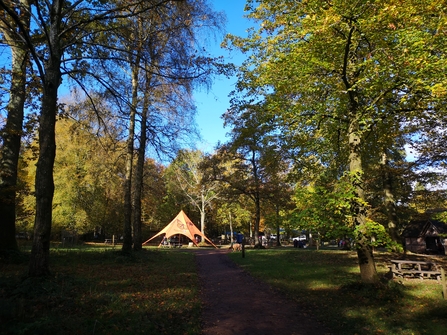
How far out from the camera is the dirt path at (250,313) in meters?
5.58

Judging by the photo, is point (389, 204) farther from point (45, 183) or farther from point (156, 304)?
point (45, 183)

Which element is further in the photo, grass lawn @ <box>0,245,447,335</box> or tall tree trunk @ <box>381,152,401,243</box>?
tall tree trunk @ <box>381,152,401,243</box>

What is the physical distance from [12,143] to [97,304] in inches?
320

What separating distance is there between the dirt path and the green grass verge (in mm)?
360

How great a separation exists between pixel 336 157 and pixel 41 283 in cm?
1025

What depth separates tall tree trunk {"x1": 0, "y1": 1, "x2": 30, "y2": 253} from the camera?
413 inches

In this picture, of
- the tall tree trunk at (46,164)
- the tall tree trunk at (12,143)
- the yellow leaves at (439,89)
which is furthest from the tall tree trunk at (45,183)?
the yellow leaves at (439,89)

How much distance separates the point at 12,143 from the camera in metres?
11.2

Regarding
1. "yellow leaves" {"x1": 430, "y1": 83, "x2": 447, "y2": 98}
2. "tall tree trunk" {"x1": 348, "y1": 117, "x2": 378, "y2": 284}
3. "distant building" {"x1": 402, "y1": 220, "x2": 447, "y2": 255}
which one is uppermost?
"yellow leaves" {"x1": 430, "y1": 83, "x2": 447, "y2": 98}

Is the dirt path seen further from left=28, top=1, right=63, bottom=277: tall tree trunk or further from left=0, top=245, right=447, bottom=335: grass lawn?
left=28, top=1, right=63, bottom=277: tall tree trunk

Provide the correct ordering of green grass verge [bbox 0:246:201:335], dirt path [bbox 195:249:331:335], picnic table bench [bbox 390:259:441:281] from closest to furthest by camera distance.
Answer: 1. green grass verge [bbox 0:246:201:335]
2. dirt path [bbox 195:249:331:335]
3. picnic table bench [bbox 390:259:441:281]

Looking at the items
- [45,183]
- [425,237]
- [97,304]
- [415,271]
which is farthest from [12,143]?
Answer: [425,237]

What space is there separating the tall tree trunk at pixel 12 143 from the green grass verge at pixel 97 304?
144 cm

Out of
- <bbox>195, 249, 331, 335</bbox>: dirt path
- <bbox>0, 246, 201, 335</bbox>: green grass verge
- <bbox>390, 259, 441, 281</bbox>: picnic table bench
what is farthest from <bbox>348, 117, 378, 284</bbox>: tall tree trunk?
<bbox>0, 246, 201, 335</bbox>: green grass verge
